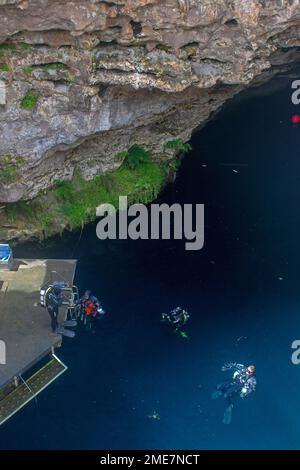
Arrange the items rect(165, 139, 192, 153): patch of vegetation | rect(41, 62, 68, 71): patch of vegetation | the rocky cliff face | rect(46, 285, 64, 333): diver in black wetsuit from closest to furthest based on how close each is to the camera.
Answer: the rocky cliff face, rect(46, 285, 64, 333): diver in black wetsuit, rect(41, 62, 68, 71): patch of vegetation, rect(165, 139, 192, 153): patch of vegetation

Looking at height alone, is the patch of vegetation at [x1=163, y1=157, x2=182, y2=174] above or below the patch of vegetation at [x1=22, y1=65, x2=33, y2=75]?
above

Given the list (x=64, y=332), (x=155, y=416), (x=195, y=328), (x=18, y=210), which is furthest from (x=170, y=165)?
(x=155, y=416)

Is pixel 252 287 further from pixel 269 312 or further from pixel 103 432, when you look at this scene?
pixel 103 432

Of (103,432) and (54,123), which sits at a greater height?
(54,123)

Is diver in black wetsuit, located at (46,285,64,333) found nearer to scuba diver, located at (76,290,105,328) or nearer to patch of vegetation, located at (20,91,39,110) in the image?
scuba diver, located at (76,290,105,328)

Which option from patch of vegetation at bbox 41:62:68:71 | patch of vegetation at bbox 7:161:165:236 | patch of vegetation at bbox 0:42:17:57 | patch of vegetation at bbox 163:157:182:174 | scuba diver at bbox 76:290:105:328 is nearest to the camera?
patch of vegetation at bbox 0:42:17:57

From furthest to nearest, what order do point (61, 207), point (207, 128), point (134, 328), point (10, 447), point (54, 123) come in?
point (207, 128)
point (61, 207)
point (54, 123)
point (134, 328)
point (10, 447)

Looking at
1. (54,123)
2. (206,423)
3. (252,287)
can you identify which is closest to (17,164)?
(54,123)

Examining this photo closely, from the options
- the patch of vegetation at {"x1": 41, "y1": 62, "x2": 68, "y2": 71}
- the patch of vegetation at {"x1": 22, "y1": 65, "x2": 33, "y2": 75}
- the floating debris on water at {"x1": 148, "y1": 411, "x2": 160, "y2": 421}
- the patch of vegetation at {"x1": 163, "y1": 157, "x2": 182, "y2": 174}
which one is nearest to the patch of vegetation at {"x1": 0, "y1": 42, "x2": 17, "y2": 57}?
the patch of vegetation at {"x1": 22, "y1": 65, "x2": 33, "y2": 75}
